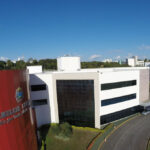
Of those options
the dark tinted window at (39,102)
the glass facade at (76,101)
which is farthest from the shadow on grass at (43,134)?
the dark tinted window at (39,102)

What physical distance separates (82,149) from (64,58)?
26304mm

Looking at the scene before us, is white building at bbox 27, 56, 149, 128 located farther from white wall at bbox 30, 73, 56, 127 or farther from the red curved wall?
the red curved wall

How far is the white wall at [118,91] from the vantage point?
1074 inches

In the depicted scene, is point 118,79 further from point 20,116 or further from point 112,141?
point 20,116

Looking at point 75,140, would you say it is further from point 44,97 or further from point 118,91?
point 118,91

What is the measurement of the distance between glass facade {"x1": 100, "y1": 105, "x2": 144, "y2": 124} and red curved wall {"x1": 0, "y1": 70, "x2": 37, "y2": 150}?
719 inches

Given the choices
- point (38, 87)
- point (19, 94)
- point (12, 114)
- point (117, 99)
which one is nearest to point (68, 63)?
point (38, 87)

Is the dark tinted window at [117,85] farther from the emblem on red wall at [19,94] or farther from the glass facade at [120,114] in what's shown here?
the emblem on red wall at [19,94]

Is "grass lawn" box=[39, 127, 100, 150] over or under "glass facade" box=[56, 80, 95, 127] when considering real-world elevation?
under

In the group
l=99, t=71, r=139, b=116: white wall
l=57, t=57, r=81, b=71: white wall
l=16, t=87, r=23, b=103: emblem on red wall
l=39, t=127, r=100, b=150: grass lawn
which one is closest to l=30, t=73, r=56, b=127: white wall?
l=39, t=127, r=100, b=150: grass lawn

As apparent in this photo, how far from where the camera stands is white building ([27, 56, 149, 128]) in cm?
2681

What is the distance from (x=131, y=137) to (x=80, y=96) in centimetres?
1315

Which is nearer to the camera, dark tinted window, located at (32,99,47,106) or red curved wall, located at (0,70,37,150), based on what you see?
red curved wall, located at (0,70,37,150)

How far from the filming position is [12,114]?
14.0 m
